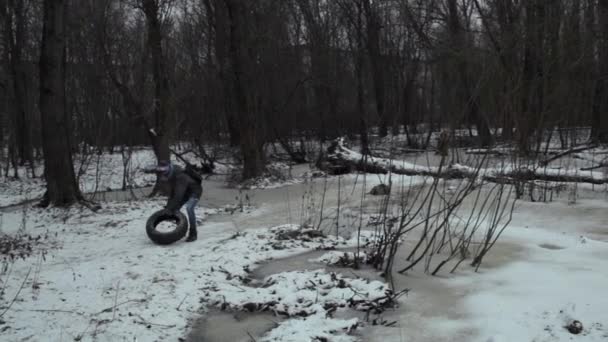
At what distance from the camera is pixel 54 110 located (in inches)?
442

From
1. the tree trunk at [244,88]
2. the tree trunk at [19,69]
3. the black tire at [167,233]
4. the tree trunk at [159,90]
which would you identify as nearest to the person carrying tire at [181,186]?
the black tire at [167,233]

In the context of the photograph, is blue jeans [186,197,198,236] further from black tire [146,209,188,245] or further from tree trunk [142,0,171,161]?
tree trunk [142,0,171,161]

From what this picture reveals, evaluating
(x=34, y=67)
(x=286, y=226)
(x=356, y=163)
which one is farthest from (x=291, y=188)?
(x=34, y=67)

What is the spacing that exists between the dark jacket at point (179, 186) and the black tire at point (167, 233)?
0.54 feet

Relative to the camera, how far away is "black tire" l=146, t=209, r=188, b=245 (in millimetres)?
7379

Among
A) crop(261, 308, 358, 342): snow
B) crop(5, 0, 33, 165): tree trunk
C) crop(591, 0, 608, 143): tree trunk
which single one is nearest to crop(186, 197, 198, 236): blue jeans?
crop(261, 308, 358, 342): snow

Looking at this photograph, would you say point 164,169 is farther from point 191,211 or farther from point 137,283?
point 137,283

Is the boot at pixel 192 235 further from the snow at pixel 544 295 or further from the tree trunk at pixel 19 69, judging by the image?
the tree trunk at pixel 19 69

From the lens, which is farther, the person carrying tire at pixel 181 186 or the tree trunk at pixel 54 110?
the tree trunk at pixel 54 110

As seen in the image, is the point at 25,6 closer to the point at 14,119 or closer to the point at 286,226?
the point at 14,119

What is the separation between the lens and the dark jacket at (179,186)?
7551mm

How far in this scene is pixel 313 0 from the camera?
2384cm

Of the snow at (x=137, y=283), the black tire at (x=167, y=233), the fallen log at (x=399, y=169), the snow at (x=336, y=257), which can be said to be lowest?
Answer: the snow at (x=137, y=283)

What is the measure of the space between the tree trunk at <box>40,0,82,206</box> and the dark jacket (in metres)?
5.09
